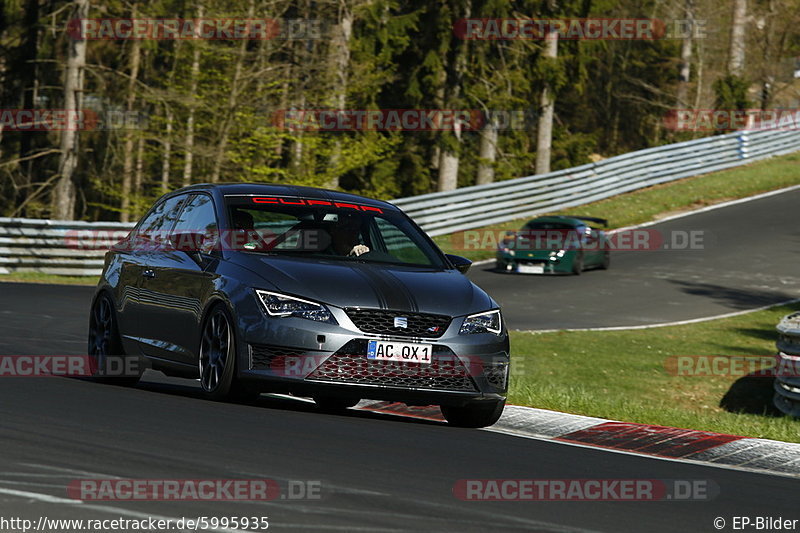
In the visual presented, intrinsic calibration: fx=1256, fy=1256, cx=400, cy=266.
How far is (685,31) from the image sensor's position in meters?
61.8

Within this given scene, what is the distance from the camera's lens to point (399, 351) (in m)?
8.27

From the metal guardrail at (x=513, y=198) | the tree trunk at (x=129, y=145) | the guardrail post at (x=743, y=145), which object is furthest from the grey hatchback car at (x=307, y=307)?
the guardrail post at (x=743, y=145)

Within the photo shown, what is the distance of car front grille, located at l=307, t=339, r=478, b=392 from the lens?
8.21 metres

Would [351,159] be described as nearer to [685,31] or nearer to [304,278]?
[304,278]

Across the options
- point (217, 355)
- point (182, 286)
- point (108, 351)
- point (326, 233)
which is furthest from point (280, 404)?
point (108, 351)

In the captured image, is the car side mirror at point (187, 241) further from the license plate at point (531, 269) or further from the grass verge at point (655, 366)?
the license plate at point (531, 269)

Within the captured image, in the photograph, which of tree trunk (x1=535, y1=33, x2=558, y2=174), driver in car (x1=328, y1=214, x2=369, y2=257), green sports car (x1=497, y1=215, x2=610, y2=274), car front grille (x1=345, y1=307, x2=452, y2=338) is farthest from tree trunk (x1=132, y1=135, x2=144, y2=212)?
car front grille (x1=345, y1=307, x2=452, y2=338)

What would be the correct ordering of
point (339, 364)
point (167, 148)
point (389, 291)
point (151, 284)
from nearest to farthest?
1. point (339, 364)
2. point (389, 291)
3. point (151, 284)
4. point (167, 148)

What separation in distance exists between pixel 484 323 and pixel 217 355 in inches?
73.7

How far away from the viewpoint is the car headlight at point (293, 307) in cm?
824

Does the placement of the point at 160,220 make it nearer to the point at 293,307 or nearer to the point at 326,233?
the point at 326,233

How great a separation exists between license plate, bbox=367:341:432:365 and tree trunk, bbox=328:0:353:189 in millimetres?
26606

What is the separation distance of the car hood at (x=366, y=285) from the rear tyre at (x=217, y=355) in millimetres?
415

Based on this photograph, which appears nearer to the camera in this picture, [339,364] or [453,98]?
[339,364]
